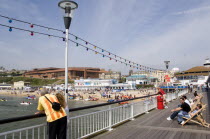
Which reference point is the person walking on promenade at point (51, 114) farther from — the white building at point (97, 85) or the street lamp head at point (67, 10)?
the white building at point (97, 85)

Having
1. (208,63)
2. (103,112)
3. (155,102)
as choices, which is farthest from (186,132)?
(208,63)

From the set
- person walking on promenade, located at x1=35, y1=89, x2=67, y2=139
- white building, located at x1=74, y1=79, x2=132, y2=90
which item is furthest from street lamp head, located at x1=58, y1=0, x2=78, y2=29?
white building, located at x1=74, y1=79, x2=132, y2=90

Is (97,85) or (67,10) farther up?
(67,10)

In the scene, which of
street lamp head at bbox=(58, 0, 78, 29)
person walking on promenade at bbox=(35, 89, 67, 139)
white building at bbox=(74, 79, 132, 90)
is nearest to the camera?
person walking on promenade at bbox=(35, 89, 67, 139)

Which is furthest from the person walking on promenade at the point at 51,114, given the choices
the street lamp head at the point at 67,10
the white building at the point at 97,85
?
the white building at the point at 97,85

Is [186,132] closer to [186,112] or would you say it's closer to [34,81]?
[186,112]

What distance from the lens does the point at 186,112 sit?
7324 mm

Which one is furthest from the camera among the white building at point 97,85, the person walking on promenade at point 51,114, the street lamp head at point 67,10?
the white building at point 97,85

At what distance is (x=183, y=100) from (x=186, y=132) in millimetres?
1761

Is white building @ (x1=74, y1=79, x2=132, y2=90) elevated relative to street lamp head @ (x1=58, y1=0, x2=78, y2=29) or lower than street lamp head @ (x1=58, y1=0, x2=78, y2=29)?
lower

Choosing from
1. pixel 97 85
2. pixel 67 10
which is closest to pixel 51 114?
pixel 67 10

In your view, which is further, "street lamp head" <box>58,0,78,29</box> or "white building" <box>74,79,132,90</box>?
"white building" <box>74,79,132,90</box>

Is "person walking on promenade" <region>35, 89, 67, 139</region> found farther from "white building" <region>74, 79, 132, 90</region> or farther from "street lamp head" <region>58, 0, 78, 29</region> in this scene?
"white building" <region>74, 79, 132, 90</region>

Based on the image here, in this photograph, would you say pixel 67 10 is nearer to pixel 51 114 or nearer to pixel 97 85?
pixel 51 114
